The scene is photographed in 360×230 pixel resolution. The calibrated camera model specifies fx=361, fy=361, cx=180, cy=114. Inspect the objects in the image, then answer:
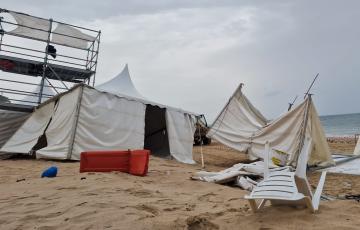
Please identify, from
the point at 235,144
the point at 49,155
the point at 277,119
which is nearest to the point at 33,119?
the point at 49,155

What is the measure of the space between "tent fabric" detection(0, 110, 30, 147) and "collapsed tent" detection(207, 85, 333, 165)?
615cm

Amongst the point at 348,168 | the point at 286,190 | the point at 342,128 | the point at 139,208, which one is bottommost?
the point at 139,208

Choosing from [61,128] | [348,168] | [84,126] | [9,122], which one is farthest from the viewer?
[9,122]

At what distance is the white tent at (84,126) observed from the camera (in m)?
9.25

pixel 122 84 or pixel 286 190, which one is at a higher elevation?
pixel 122 84

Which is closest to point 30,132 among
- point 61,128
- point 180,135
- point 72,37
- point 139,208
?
point 61,128

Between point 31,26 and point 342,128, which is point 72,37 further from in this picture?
point 342,128

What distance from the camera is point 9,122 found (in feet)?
37.8

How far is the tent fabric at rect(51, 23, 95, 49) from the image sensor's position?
40.7 ft

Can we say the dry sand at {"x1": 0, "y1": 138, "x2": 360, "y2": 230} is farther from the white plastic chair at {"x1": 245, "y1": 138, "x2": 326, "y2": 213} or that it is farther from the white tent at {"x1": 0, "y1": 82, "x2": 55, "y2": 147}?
the white tent at {"x1": 0, "y1": 82, "x2": 55, "y2": 147}

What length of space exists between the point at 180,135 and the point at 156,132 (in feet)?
6.50

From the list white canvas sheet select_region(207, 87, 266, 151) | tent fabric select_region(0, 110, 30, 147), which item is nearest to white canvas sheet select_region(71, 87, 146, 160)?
white canvas sheet select_region(207, 87, 266, 151)

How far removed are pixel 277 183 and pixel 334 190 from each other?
378 cm

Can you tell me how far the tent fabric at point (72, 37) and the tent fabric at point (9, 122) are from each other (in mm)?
2800
